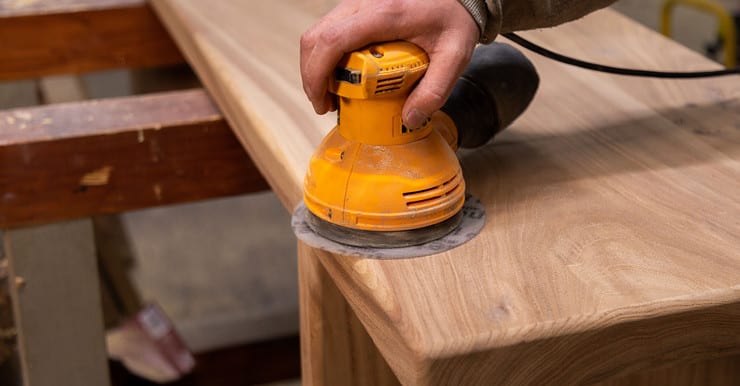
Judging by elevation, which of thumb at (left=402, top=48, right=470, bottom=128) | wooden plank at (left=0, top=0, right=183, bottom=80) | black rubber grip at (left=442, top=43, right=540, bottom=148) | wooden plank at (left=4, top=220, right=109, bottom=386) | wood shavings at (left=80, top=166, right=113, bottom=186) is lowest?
wooden plank at (left=4, top=220, right=109, bottom=386)

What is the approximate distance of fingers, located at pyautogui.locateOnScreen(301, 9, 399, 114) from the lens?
0.72 meters

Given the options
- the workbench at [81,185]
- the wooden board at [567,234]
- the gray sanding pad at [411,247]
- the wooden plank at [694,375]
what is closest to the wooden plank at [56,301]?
the workbench at [81,185]

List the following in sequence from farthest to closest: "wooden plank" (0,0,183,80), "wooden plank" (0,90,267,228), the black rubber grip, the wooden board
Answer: "wooden plank" (0,0,183,80)
"wooden plank" (0,90,267,228)
the black rubber grip
the wooden board

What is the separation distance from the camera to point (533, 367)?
26.4 inches

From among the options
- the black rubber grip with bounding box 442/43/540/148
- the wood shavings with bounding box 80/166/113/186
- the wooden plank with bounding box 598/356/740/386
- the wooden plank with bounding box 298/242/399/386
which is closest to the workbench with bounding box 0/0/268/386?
the wood shavings with bounding box 80/166/113/186

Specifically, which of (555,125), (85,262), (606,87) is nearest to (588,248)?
(555,125)

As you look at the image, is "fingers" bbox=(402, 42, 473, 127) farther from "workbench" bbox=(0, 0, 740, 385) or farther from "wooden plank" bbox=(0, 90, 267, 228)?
"wooden plank" bbox=(0, 90, 267, 228)

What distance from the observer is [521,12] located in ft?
2.64

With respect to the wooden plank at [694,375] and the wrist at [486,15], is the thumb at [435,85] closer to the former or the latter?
the wrist at [486,15]

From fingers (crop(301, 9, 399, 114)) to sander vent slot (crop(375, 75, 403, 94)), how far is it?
0.03 meters

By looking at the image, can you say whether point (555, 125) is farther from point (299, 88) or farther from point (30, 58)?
point (30, 58)

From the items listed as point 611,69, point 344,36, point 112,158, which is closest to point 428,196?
point 344,36

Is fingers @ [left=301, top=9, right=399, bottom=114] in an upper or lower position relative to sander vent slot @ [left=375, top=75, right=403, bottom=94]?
upper

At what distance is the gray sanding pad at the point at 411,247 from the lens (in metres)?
0.76
